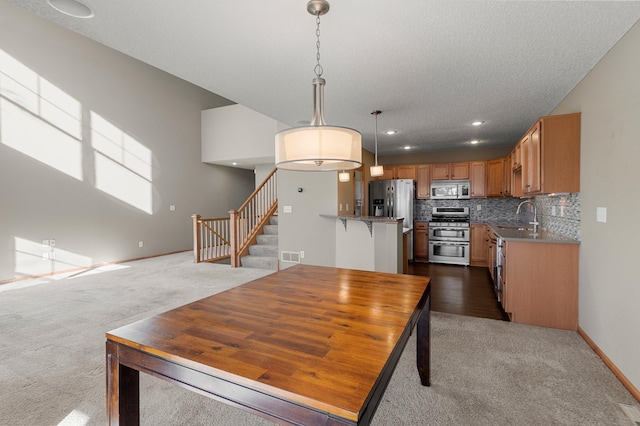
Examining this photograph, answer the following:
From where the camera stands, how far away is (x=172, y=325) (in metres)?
1.21

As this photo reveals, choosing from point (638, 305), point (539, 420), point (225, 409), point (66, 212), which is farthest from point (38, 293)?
point (638, 305)

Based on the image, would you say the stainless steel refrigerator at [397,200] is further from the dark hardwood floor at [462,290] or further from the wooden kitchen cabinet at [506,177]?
the wooden kitchen cabinet at [506,177]

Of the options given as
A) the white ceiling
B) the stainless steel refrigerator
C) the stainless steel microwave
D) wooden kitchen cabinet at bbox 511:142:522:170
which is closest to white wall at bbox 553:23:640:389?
the white ceiling

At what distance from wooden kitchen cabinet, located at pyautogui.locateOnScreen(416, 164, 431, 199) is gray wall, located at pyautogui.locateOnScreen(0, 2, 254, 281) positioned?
18.9ft

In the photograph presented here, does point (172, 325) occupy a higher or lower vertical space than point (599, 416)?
higher

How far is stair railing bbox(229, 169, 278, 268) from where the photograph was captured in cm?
597

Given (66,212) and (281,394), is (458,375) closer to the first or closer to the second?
(281,394)

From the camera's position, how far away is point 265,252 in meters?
6.20

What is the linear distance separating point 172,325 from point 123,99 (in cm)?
705

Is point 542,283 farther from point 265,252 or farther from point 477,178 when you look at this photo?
point 265,252

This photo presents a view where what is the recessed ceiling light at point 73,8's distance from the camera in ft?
5.93

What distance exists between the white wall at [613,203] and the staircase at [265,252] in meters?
4.56

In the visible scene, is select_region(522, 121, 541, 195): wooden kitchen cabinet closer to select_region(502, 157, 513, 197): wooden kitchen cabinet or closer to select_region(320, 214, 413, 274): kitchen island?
select_region(320, 214, 413, 274): kitchen island

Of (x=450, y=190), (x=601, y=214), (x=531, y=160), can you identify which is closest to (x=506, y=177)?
(x=450, y=190)
